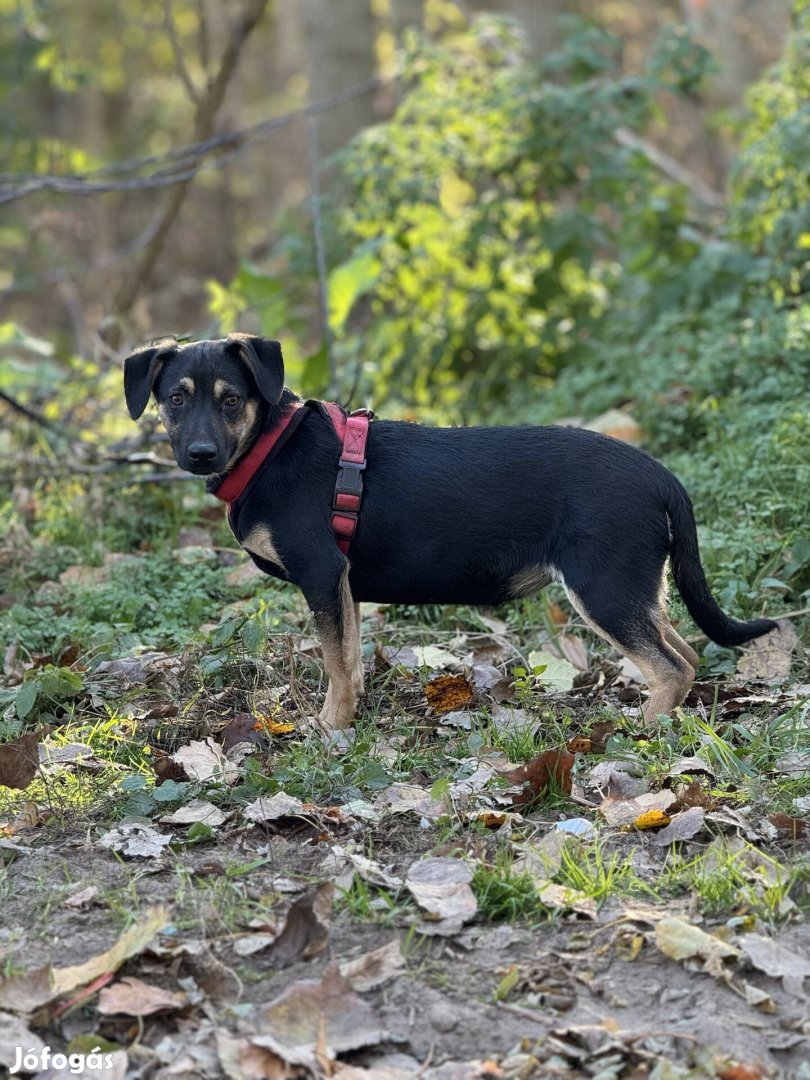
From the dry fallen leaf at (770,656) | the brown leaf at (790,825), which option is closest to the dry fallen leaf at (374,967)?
the brown leaf at (790,825)

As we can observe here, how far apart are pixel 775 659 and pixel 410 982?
8.59 feet

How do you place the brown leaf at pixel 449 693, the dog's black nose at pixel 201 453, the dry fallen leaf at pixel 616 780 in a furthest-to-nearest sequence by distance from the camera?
1. the brown leaf at pixel 449 693
2. the dog's black nose at pixel 201 453
3. the dry fallen leaf at pixel 616 780

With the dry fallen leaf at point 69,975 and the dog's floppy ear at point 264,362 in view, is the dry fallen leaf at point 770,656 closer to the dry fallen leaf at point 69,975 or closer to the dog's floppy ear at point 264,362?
the dog's floppy ear at point 264,362

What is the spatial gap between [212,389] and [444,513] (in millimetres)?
1015

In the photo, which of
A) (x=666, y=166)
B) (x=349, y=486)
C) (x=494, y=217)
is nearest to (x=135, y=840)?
(x=349, y=486)

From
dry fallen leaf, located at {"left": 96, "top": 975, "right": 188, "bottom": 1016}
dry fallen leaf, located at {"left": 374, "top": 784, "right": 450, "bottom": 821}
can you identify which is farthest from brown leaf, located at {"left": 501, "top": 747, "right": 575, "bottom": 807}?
dry fallen leaf, located at {"left": 96, "top": 975, "right": 188, "bottom": 1016}

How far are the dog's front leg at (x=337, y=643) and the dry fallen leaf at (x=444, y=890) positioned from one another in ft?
3.48

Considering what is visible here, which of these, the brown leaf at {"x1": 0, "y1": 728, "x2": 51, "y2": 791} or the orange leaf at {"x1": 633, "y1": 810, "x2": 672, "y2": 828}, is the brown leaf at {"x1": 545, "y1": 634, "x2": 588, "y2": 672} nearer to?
the orange leaf at {"x1": 633, "y1": 810, "x2": 672, "y2": 828}

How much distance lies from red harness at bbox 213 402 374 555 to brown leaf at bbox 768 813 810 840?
1896 millimetres

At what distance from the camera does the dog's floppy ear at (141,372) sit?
465 centimetres

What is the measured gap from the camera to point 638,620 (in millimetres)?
4480

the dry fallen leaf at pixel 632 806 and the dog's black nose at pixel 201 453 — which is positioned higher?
the dog's black nose at pixel 201 453

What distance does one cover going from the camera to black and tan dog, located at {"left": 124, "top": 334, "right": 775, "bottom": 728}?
4480 mm

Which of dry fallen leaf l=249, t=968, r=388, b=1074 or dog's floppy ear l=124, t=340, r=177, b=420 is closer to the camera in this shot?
dry fallen leaf l=249, t=968, r=388, b=1074
